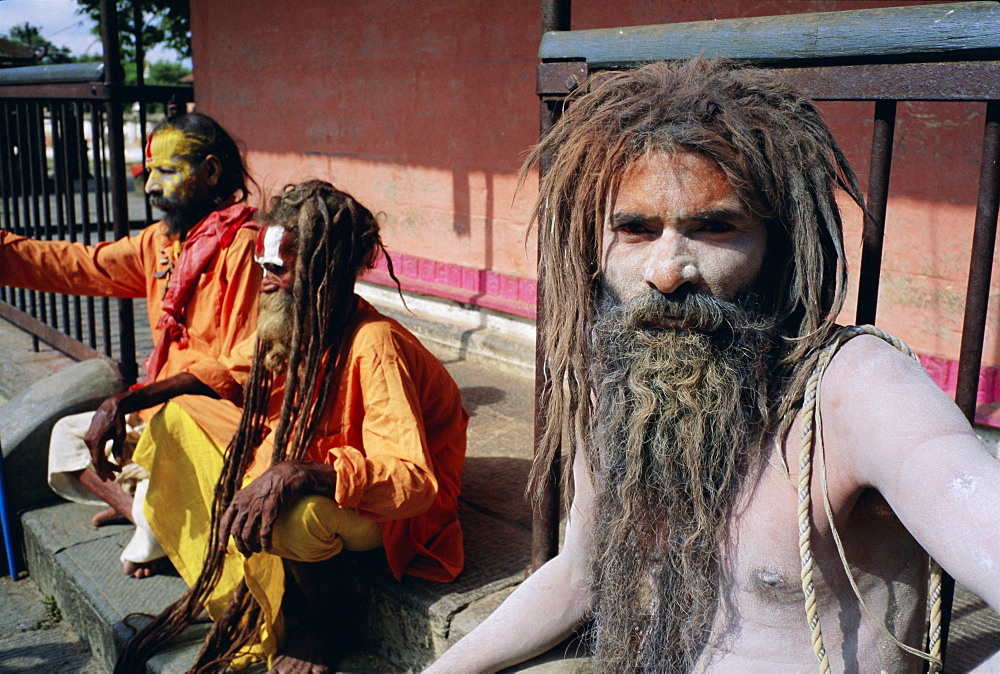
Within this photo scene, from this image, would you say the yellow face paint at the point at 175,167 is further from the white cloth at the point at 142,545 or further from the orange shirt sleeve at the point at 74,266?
the white cloth at the point at 142,545

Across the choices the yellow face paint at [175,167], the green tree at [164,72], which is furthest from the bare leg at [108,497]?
the green tree at [164,72]

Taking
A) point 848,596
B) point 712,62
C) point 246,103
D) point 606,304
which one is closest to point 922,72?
point 712,62

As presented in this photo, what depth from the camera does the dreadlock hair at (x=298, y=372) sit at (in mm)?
2814

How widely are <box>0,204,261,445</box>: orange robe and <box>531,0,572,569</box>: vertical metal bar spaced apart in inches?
49.8

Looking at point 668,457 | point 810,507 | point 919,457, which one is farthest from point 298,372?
point 919,457

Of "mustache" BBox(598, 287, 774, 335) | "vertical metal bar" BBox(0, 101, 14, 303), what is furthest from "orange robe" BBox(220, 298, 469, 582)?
"vertical metal bar" BBox(0, 101, 14, 303)

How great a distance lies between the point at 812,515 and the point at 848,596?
6.6 inches

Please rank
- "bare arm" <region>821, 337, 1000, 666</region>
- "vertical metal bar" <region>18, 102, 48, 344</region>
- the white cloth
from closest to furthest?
"bare arm" <region>821, 337, 1000, 666</region>, the white cloth, "vertical metal bar" <region>18, 102, 48, 344</region>

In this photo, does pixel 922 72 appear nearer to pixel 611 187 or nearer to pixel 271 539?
pixel 611 187

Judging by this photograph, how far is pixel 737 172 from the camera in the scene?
1.53 metres

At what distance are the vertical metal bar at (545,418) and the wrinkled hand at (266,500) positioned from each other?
596 mm

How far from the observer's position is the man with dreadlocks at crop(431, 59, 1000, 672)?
4.92ft

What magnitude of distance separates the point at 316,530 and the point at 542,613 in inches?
33.9

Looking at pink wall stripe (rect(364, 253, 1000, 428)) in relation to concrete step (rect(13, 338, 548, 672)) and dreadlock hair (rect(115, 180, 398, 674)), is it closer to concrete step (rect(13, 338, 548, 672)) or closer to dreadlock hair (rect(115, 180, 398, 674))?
concrete step (rect(13, 338, 548, 672))
